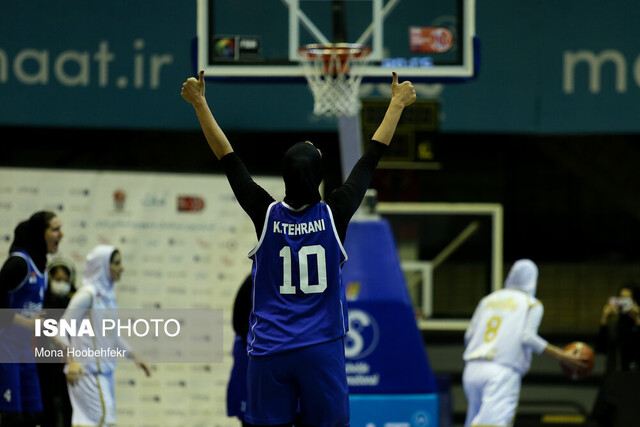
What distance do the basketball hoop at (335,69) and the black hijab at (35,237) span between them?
79.1 inches

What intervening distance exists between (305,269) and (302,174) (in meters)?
0.32

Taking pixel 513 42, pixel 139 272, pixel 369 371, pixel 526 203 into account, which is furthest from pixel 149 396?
pixel 526 203

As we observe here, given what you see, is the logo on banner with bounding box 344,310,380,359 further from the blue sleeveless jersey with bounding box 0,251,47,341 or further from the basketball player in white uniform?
the blue sleeveless jersey with bounding box 0,251,47,341

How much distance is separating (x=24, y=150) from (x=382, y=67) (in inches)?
287

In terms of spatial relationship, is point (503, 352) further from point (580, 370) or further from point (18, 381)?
point (18, 381)

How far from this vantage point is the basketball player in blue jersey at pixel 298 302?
3.42m

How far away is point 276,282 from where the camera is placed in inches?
137

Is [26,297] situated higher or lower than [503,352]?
higher

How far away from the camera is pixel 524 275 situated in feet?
24.1

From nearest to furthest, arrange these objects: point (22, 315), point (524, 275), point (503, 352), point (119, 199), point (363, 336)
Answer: point (22, 315) < point (503, 352) < point (524, 275) < point (363, 336) < point (119, 199)

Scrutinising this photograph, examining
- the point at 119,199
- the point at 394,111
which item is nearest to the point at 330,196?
the point at 394,111

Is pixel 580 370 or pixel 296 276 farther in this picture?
pixel 580 370

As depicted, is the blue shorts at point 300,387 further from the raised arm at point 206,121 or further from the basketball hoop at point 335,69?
the basketball hoop at point 335,69

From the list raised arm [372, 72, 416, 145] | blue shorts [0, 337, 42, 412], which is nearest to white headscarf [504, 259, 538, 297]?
blue shorts [0, 337, 42, 412]
